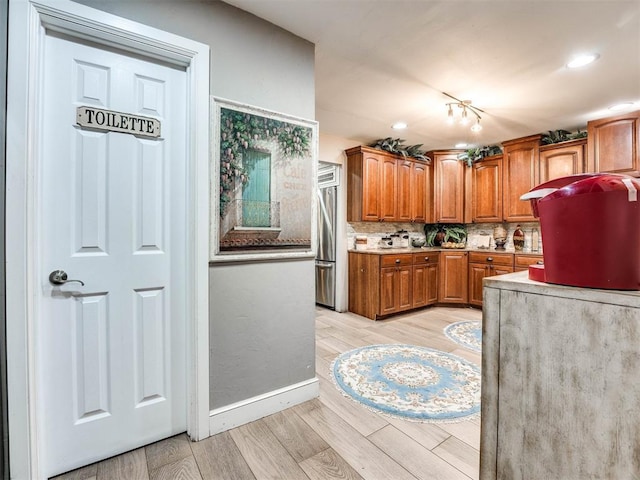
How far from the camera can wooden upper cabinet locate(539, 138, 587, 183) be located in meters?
3.61

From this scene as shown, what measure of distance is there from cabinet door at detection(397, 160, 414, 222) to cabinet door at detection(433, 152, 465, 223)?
1.66 ft

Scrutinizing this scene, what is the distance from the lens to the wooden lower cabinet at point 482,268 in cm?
412

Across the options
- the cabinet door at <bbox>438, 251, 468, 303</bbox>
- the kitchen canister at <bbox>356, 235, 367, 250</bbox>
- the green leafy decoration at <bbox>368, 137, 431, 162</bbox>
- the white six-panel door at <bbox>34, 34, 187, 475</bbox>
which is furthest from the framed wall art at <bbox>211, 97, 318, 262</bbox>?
the cabinet door at <bbox>438, 251, 468, 303</bbox>

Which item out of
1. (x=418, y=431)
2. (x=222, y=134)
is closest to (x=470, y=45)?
(x=222, y=134)

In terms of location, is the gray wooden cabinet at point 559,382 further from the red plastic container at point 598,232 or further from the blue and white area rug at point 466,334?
the blue and white area rug at point 466,334

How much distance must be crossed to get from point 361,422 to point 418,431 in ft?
1.10

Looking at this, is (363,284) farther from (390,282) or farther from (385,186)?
(385,186)

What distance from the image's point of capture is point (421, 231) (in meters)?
5.30

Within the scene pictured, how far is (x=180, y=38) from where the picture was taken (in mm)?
1572

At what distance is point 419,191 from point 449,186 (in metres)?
0.50

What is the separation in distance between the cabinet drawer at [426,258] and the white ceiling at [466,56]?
71.8 inches

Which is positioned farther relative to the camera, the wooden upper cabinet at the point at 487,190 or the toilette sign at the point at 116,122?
the wooden upper cabinet at the point at 487,190

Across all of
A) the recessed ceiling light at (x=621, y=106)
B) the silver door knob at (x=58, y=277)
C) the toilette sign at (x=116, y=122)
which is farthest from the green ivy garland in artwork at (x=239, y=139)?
the recessed ceiling light at (x=621, y=106)

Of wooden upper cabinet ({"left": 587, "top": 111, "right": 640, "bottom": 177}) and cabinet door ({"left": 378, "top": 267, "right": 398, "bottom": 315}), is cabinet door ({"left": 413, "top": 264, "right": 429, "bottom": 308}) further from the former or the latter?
wooden upper cabinet ({"left": 587, "top": 111, "right": 640, "bottom": 177})
